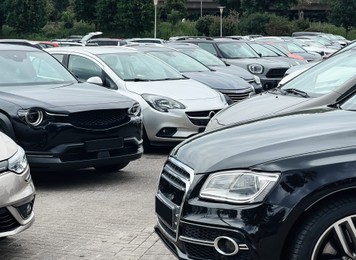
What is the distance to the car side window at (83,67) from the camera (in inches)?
404

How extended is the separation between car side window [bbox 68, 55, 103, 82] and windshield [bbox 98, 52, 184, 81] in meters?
0.19

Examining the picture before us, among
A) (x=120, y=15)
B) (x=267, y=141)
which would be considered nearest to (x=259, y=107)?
(x=267, y=141)

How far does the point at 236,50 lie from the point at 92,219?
11797 millimetres

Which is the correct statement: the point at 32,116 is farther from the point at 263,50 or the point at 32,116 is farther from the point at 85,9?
the point at 85,9

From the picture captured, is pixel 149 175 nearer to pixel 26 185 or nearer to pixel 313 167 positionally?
pixel 26 185

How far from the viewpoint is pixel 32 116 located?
7.30 metres

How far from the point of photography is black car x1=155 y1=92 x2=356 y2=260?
3674 millimetres

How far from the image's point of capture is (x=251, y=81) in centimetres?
1405

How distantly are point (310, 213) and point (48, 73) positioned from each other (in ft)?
18.8

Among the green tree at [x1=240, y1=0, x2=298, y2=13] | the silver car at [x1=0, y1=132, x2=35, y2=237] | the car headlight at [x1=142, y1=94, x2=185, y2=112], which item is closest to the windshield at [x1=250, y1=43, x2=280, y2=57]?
the car headlight at [x1=142, y1=94, x2=185, y2=112]

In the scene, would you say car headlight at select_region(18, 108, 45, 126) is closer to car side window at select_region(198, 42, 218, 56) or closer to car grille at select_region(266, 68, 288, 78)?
car grille at select_region(266, 68, 288, 78)

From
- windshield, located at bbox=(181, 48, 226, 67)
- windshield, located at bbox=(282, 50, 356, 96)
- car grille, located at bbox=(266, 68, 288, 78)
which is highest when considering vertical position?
windshield, located at bbox=(282, 50, 356, 96)

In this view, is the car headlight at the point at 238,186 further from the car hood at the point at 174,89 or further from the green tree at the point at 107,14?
the green tree at the point at 107,14

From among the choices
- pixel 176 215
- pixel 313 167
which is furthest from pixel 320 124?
pixel 176 215
